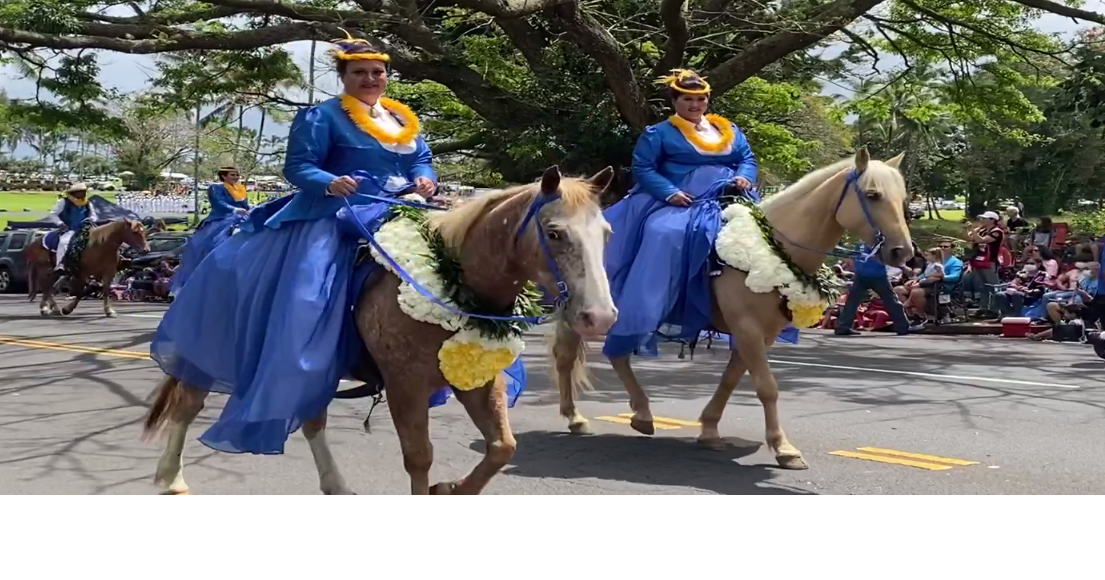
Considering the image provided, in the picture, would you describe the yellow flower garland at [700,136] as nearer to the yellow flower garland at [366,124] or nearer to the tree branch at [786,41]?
the yellow flower garland at [366,124]

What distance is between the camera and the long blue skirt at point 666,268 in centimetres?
828

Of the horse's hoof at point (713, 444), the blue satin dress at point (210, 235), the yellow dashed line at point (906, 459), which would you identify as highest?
the blue satin dress at point (210, 235)

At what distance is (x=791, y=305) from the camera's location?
Result: 771cm

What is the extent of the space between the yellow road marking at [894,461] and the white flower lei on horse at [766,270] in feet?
3.32

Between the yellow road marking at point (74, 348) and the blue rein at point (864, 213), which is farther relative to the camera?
the yellow road marking at point (74, 348)

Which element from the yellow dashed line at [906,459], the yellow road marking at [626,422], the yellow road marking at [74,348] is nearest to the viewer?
the yellow dashed line at [906,459]

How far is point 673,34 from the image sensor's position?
17.8 meters

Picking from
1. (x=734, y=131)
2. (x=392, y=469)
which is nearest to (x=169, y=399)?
(x=392, y=469)

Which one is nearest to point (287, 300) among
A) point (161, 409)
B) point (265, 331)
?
point (265, 331)

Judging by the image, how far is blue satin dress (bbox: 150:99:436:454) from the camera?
5609 mm

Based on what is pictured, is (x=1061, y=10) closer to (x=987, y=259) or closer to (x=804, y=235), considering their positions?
(x=987, y=259)

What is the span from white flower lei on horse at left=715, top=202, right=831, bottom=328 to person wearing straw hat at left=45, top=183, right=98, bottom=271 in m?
16.5

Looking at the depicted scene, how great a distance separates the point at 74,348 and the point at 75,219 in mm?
7424

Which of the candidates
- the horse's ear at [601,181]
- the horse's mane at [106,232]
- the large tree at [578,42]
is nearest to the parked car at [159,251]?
the horse's mane at [106,232]
